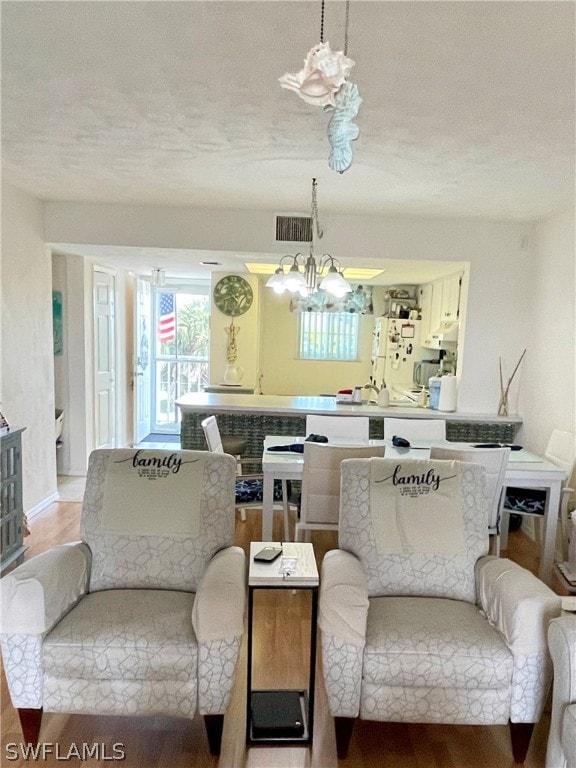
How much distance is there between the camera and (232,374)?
231 inches

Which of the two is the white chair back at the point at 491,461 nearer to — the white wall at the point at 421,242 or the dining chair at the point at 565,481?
the dining chair at the point at 565,481

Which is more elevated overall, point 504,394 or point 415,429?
point 504,394

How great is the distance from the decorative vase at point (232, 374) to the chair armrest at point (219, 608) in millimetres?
4135

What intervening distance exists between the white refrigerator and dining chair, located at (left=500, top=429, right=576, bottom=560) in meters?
2.70

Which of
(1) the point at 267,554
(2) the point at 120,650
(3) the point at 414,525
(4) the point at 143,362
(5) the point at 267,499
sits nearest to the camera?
(2) the point at 120,650

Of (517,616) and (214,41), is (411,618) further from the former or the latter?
(214,41)

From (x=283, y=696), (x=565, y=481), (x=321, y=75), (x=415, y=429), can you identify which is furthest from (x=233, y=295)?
(x=321, y=75)

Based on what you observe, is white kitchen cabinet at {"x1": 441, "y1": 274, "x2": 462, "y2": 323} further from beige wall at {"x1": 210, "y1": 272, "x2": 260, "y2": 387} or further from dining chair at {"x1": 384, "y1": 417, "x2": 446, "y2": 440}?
beige wall at {"x1": 210, "y1": 272, "x2": 260, "y2": 387}

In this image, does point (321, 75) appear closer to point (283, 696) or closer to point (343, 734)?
point (343, 734)

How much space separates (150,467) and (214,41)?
62.8 inches

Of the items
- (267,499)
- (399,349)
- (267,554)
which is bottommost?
(267,499)

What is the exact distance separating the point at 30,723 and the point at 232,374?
14.3 feet

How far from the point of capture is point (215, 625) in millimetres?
1676

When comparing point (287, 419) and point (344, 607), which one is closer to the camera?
point (344, 607)
